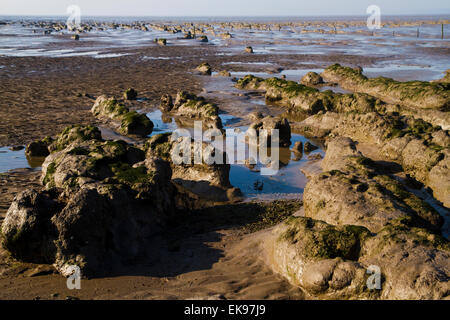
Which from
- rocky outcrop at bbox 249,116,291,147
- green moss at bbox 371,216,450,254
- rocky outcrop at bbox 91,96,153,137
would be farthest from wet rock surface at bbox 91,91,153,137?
green moss at bbox 371,216,450,254

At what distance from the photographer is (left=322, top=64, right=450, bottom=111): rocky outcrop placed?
21031mm

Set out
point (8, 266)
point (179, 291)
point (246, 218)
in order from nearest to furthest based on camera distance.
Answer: point (179, 291), point (8, 266), point (246, 218)

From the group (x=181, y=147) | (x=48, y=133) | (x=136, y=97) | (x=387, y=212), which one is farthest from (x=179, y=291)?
(x=136, y=97)

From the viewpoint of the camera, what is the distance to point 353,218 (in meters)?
8.74

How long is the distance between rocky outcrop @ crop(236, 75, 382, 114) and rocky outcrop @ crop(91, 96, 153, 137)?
9843mm

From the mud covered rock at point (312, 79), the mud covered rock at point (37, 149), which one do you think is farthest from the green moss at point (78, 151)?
the mud covered rock at point (312, 79)

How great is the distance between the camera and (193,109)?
2203 centimetres

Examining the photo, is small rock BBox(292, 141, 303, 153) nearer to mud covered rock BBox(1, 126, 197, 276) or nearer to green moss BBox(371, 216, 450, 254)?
mud covered rock BBox(1, 126, 197, 276)

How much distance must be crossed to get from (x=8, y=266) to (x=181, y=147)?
6.92 meters

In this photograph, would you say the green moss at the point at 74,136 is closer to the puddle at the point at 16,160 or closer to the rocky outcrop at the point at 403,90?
the puddle at the point at 16,160

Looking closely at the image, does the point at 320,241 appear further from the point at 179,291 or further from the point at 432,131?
the point at 432,131

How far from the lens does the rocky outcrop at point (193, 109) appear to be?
67.4ft

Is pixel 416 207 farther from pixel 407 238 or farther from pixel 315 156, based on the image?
pixel 315 156

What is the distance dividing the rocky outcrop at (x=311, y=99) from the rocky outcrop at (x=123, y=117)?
388 inches
